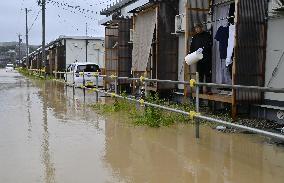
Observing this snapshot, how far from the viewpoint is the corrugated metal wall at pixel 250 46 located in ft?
28.1

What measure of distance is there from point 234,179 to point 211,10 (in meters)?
7.28

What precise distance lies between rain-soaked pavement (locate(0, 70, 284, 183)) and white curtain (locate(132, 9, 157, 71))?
19.2 feet

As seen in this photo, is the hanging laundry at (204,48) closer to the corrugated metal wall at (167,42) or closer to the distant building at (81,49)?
the corrugated metal wall at (167,42)

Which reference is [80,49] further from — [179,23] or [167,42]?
[179,23]

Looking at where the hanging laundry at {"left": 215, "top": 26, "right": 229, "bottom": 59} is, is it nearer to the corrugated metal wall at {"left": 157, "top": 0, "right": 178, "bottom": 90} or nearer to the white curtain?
the corrugated metal wall at {"left": 157, "top": 0, "right": 178, "bottom": 90}

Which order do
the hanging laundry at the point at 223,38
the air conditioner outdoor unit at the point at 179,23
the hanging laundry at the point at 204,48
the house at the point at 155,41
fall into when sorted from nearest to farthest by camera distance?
1. the hanging laundry at the point at 223,38
2. the hanging laundry at the point at 204,48
3. the air conditioner outdoor unit at the point at 179,23
4. the house at the point at 155,41

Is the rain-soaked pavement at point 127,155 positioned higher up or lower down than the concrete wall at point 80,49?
lower down

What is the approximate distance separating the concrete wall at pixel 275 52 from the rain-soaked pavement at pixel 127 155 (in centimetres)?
177

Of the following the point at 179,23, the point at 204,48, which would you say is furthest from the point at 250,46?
the point at 179,23

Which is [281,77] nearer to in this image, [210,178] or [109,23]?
[210,178]

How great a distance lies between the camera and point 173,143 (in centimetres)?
661

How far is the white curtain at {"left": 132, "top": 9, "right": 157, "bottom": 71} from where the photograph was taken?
14.0m

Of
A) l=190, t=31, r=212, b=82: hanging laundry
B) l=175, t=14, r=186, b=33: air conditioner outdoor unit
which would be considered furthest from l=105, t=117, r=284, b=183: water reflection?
l=175, t=14, r=186, b=33: air conditioner outdoor unit

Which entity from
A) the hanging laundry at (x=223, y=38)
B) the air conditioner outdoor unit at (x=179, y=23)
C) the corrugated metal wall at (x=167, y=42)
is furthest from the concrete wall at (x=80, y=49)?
the hanging laundry at (x=223, y=38)
